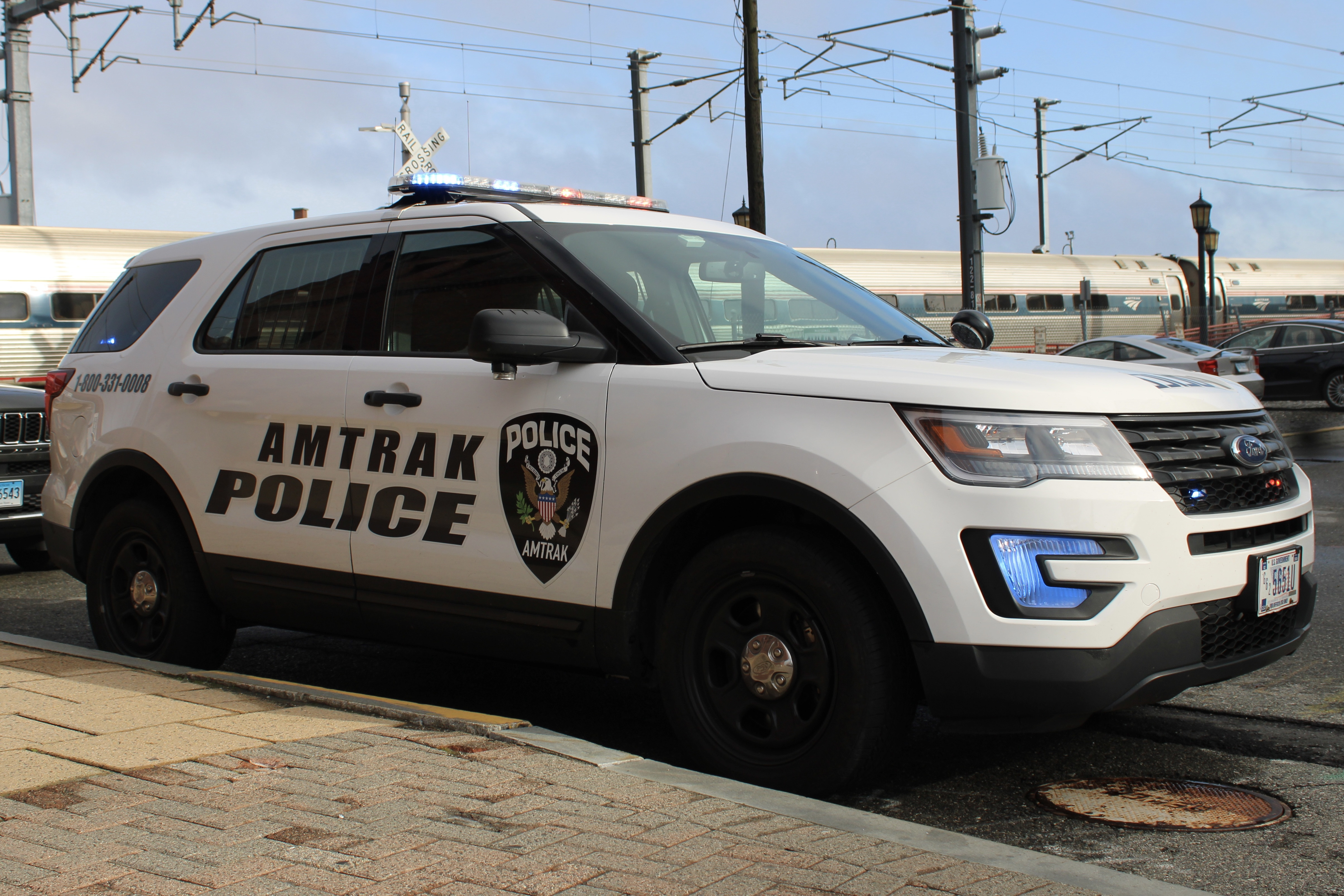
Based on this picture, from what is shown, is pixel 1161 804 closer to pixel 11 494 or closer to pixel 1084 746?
pixel 1084 746

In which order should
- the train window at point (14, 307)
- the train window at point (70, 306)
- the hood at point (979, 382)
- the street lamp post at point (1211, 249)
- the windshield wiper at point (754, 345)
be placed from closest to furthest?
the hood at point (979, 382)
the windshield wiper at point (754, 345)
the train window at point (14, 307)
the train window at point (70, 306)
the street lamp post at point (1211, 249)

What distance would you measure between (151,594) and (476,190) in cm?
227

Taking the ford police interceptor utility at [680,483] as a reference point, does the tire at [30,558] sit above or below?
below

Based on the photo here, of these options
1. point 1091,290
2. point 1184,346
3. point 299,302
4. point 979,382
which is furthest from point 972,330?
point 1091,290

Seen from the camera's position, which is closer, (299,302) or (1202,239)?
(299,302)

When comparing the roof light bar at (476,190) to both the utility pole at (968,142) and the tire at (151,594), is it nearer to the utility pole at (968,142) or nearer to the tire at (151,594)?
the tire at (151,594)

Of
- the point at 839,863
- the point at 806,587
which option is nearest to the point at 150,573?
the point at 806,587

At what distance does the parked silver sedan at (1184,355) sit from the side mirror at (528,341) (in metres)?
16.5

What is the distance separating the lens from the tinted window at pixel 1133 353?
803 inches

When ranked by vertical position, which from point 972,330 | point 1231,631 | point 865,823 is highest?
point 972,330

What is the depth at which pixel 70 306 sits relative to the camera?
77.1 feet

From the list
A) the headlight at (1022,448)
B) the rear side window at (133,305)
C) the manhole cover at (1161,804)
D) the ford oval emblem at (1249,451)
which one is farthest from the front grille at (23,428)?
the ford oval emblem at (1249,451)

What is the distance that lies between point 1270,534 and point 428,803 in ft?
8.15

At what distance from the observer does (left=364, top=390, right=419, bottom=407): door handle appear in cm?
456
